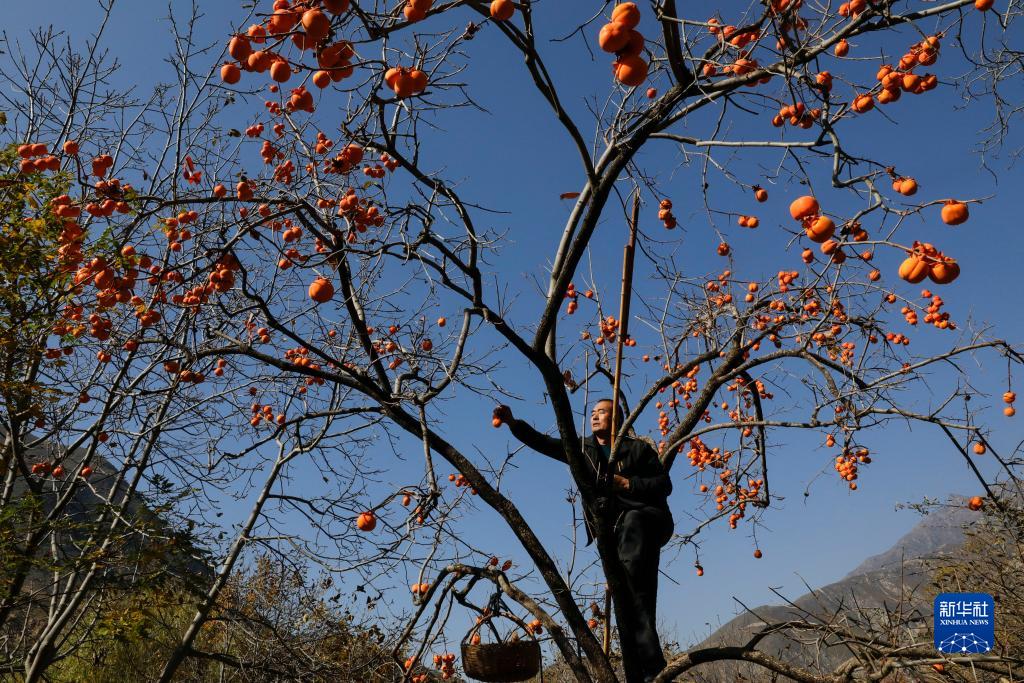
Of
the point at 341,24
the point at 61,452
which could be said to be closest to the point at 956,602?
the point at 341,24

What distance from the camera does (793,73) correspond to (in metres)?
2.53

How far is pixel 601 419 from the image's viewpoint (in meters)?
4.67

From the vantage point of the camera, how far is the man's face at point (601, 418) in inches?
182

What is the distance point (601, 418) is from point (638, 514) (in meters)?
0.86

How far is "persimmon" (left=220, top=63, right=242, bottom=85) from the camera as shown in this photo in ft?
10.0

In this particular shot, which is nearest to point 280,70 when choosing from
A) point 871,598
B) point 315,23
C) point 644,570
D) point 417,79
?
point 315,23

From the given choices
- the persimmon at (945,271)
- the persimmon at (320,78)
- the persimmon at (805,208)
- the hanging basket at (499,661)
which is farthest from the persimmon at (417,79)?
the hanging basket at (499,661)

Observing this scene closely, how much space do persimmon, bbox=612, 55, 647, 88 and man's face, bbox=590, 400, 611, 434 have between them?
262 centimetres

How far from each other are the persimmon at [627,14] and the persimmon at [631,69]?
12 cm

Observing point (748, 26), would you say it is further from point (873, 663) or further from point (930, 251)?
point (873, 663)

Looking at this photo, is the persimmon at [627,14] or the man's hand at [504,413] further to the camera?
the man's hand at [504,413]

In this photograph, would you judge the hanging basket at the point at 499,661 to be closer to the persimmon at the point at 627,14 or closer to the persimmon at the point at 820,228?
the persimmon at the point at 820,228

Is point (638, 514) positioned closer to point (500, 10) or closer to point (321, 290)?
point (321, 290)

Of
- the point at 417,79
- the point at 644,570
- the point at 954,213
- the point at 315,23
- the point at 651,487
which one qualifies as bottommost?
the point at 644,570
